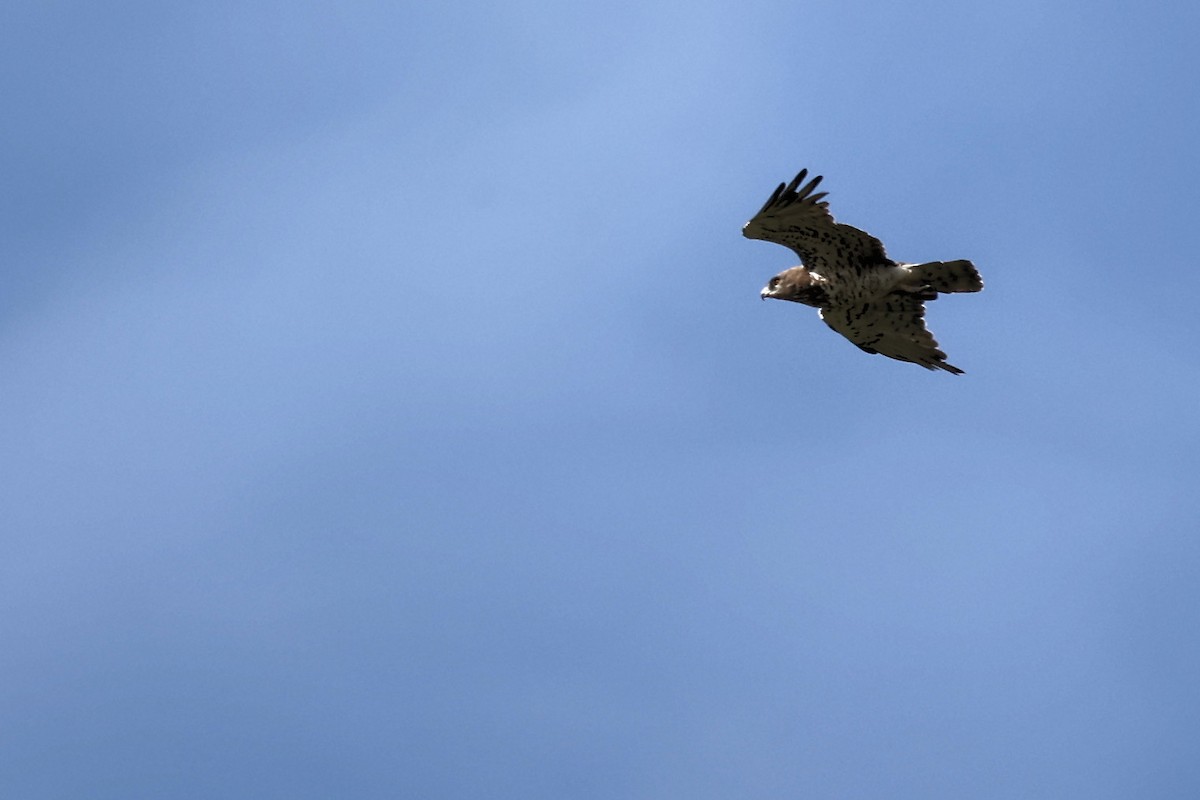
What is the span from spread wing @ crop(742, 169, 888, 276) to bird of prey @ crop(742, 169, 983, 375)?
12mm

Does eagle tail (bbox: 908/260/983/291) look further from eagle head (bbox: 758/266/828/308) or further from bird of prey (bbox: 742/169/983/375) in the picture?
eagle head (bbox: 758/266/828/308)

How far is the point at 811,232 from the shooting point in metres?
19.6

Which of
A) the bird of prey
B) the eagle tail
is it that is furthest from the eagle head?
the eagle tail

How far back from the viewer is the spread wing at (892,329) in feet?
67.0

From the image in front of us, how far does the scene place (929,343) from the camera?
2078 cm

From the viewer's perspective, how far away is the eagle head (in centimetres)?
2036

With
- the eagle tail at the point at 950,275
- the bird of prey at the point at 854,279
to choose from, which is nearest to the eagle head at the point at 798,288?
the bird of prey at the point at 854,279

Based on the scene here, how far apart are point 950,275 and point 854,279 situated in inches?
46.5

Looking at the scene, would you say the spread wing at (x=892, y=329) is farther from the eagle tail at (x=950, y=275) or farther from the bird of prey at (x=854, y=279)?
the eagle tail at (x=950, y=275)

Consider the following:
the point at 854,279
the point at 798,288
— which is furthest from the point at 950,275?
the point at 798,288

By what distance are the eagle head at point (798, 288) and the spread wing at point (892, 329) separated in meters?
0.31

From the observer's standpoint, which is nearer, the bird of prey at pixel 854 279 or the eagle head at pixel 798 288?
the bird of prey at pixel 854 279

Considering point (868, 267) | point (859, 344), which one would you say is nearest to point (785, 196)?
point (868, 267)

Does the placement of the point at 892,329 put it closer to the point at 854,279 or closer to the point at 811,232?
the point at 854,279
